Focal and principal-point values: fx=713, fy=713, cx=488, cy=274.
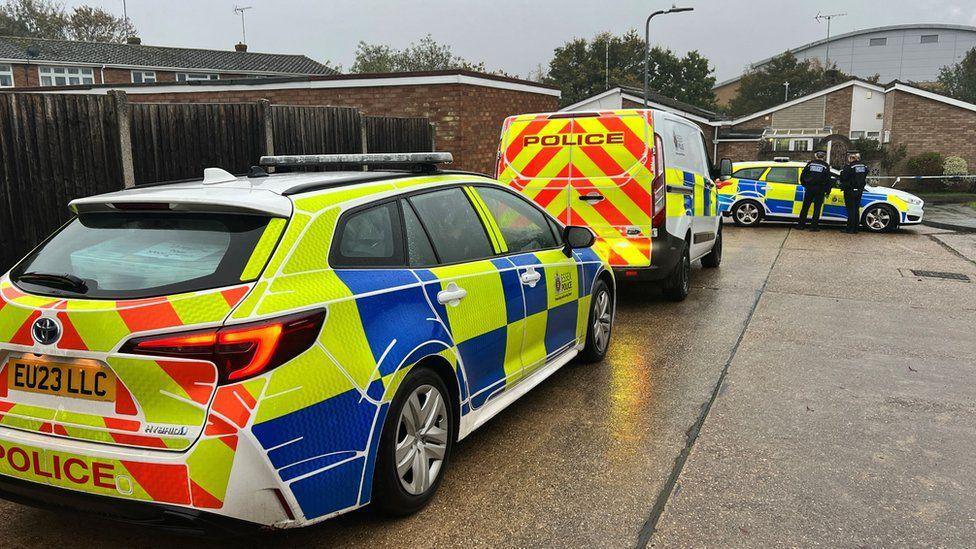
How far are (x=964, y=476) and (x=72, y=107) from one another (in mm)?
7203

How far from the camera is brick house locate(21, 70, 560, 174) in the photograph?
42.7ft

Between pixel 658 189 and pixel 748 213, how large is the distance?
405 inches

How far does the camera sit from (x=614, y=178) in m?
6.97

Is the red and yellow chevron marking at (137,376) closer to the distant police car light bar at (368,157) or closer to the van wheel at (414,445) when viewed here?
the van wheel at (414,445)

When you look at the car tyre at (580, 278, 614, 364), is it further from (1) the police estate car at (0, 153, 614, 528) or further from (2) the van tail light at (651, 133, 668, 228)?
(1) the police estate car at (0, 153, 614, 528)

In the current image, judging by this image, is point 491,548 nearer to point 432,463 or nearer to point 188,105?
point 432,463

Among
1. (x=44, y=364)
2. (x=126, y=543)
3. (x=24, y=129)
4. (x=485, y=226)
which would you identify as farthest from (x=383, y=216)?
(x=24, y=129)

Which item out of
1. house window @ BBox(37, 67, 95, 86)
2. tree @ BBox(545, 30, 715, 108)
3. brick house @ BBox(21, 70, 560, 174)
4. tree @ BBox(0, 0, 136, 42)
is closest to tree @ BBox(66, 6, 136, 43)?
tree @ BBox(0, 0, 136, 42)

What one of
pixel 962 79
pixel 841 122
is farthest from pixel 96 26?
pixel 962 79

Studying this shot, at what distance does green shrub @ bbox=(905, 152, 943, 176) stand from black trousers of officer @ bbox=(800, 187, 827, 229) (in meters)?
24.3

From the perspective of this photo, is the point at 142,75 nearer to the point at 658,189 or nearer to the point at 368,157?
the point at 658,189

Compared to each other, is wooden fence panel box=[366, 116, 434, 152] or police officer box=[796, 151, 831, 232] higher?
wooden fence panel box=[366, 116, 434, 152]

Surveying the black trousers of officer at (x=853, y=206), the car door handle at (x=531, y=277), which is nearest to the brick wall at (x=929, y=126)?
the black trousers of officer at (x=853, y=206)

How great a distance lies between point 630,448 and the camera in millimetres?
3938
